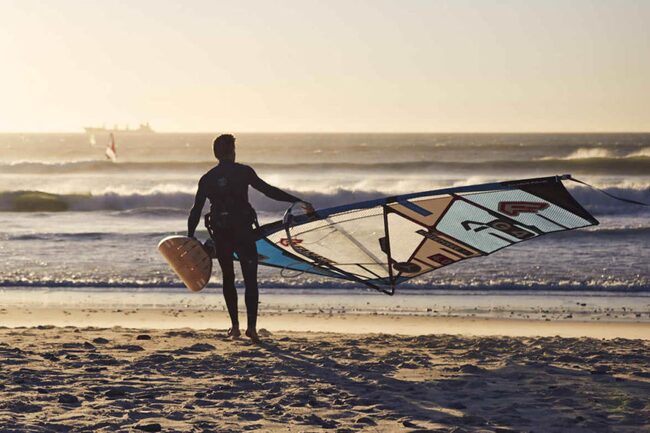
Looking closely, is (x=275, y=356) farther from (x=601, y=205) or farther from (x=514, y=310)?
(x=601, y=205)

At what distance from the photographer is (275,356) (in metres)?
6.25

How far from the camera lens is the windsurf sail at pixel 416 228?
667cm

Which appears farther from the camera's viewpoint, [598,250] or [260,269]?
[598,250]

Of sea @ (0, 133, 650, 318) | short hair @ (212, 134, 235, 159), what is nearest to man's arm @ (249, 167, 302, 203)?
short hair @ (212, 134, 235, 159)

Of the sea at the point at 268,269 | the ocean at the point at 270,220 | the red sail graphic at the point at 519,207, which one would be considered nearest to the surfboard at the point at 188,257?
the red sail graphic at the point at 519,207

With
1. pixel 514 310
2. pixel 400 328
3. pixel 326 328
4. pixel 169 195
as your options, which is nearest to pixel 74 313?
pixel 326 328

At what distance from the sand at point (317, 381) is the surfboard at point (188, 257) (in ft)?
1.45

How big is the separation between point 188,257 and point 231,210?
0.70m

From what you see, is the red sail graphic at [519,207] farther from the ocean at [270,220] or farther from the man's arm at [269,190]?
the ocean at [270,220]

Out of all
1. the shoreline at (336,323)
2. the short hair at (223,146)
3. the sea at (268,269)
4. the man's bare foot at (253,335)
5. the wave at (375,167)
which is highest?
the wave at (375,167)

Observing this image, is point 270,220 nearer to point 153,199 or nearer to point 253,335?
point 153,199

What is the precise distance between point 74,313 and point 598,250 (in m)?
7.50

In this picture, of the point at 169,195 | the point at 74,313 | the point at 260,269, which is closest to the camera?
the point at 74,313

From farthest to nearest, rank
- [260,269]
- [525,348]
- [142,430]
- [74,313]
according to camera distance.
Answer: [260,269], [74,313], [525,348], [142,430]
